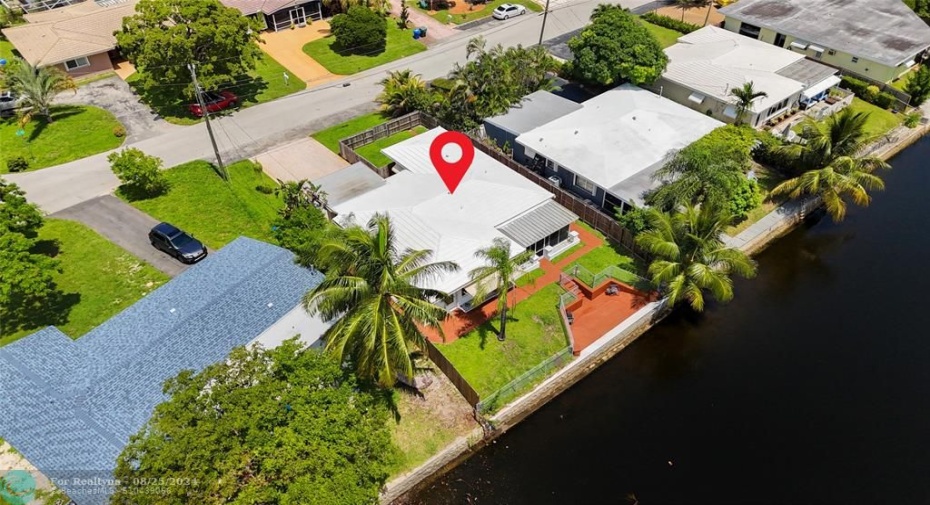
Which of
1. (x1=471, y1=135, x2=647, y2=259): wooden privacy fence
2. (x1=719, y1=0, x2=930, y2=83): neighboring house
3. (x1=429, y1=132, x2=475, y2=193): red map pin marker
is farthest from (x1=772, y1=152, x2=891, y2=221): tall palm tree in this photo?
(x1=429, y1=132, x2=475, y2=193): red map pin marker

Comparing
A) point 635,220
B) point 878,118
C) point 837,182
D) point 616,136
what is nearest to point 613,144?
point 616,136

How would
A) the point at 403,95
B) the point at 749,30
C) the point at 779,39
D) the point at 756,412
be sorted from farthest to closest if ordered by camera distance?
the point at 749,30, the point at 779,39, the point at 403,95, the point at 756,412

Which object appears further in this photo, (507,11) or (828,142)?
(507,11)

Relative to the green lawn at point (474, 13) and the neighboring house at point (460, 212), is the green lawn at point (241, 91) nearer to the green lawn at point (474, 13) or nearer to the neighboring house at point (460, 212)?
the neighboring house at point (460, 212)

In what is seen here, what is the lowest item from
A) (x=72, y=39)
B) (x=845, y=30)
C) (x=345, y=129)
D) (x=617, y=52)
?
(x=345, y=129)

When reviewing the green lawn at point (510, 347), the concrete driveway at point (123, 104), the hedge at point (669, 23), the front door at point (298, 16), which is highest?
the front door at point (298, 16)

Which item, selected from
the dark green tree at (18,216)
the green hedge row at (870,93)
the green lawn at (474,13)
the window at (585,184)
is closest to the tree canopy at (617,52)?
the window at (585,184)

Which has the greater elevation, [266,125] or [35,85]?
[35,85]

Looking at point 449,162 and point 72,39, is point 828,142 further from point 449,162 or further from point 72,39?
point 72,39
